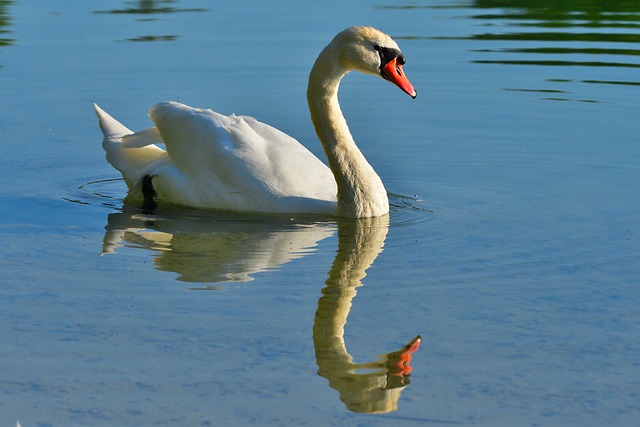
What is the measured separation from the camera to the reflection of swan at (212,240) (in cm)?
772

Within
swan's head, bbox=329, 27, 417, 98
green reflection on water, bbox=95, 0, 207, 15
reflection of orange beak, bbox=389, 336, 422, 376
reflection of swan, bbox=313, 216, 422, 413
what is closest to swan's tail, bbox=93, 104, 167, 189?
swan's head, bbox=329, 27, 417, 98

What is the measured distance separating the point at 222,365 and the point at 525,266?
2406 millimetres

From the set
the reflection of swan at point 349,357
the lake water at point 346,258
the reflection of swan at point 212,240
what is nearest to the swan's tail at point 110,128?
the lake water at point 346,258

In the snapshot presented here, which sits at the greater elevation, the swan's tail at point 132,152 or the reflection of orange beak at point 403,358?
the reflection of orange beak at point 403,358

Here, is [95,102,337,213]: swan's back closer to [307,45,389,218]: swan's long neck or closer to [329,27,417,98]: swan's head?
[307,45,389,218]: swan's long neck

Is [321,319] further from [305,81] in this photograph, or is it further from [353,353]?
[305,81]

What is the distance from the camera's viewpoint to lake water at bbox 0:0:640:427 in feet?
18.4

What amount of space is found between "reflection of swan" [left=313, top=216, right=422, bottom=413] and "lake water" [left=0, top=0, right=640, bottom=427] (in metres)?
0.02

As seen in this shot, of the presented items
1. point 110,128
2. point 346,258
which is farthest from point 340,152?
point 110,128

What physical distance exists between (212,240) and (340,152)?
1.38m

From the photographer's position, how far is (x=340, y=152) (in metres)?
9.33

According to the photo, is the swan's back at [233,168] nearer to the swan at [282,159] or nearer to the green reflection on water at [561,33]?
the swan at [282,159]

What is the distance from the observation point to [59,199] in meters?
9.70

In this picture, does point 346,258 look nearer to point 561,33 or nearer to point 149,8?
point 561,33
